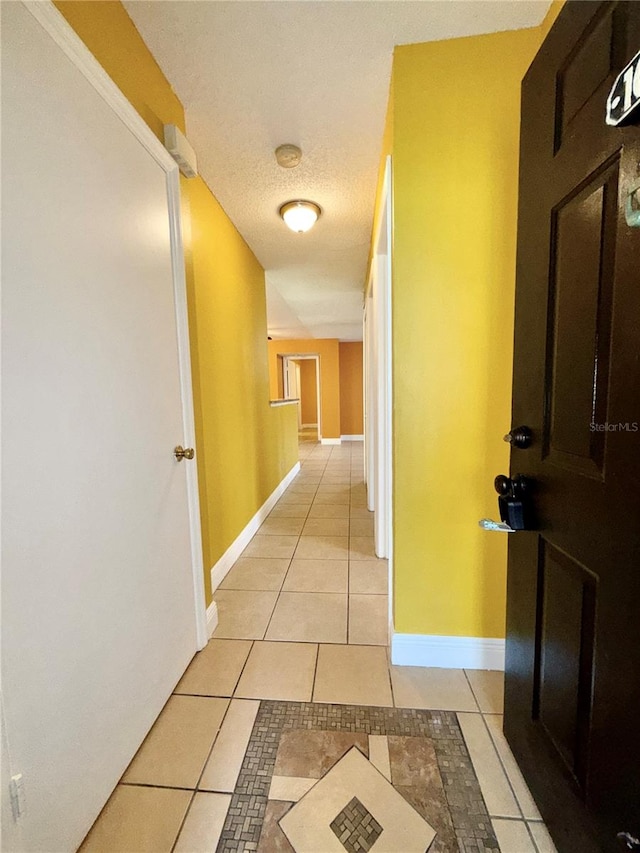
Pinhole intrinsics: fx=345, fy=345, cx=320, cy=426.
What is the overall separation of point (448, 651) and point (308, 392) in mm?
10216

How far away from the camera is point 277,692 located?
1.33 metres

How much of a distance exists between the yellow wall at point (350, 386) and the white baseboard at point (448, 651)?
23.3ft

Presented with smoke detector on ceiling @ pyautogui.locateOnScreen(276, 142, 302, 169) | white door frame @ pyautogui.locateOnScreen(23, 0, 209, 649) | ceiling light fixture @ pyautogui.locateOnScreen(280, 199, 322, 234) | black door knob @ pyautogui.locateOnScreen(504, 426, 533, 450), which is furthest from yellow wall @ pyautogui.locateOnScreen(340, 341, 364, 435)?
black door knob @ pyautogui.locateOnScreen(504, 426, 533, 450)

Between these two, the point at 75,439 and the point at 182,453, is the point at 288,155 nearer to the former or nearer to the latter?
the point at 182,453

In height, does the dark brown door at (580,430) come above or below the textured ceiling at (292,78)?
below

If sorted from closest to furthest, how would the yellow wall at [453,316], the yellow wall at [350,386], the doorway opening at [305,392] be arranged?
1. the yellow wall at [453,316]
2. the yellow wall at [350,386]
3. the doorway opening at [305,392]

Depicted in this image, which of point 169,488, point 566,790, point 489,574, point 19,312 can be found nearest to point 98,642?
point 169,488

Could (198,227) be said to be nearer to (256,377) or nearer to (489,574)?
(256,377)

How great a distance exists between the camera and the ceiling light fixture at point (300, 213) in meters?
2.17

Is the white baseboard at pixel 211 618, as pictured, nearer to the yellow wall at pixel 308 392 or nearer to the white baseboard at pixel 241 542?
the white baseboard at pixel 241 542

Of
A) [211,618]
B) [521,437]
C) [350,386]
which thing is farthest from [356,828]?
[350,386]

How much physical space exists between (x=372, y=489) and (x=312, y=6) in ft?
9.35

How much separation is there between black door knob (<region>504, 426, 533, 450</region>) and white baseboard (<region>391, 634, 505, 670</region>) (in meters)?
0.96

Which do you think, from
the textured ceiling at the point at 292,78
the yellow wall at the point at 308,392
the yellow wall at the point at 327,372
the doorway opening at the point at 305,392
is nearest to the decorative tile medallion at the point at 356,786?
the textured ceiling at the point at 292,78
